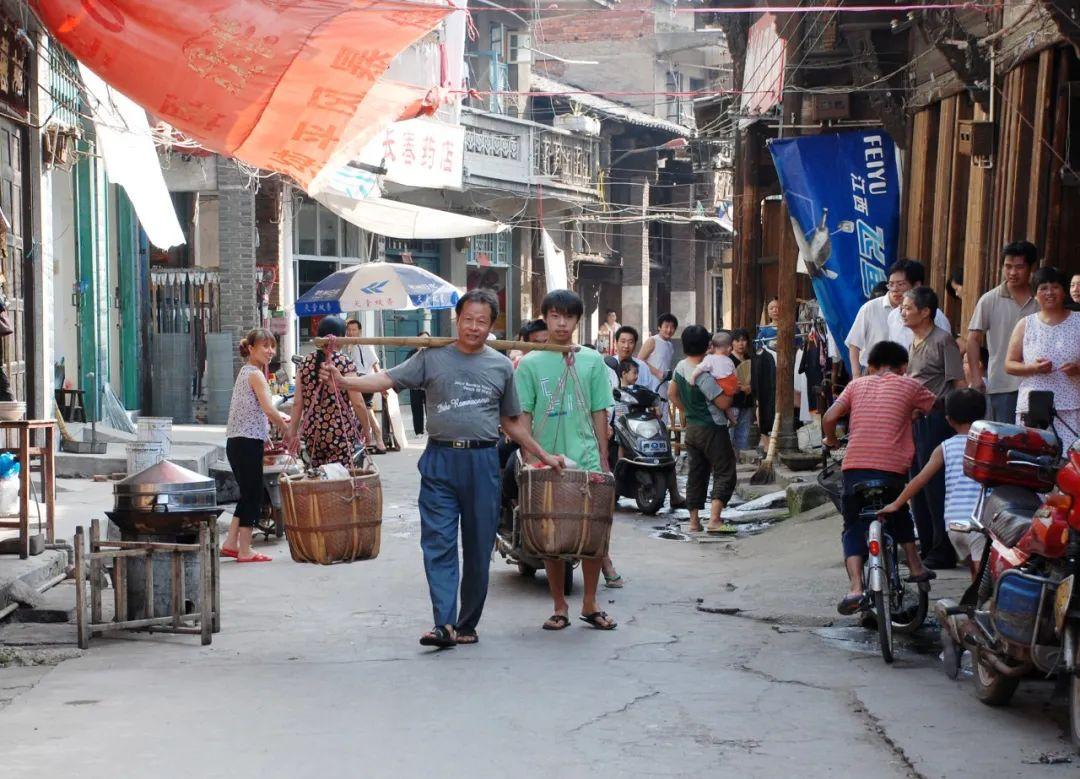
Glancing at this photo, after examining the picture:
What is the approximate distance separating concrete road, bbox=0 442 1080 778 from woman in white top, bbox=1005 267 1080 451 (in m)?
1.83

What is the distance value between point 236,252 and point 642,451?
14574 mm

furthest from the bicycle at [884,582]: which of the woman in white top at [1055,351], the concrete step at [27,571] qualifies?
the concrete step at [27,571]

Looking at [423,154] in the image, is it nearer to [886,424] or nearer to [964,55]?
[964,55]

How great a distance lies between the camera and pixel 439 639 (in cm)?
773

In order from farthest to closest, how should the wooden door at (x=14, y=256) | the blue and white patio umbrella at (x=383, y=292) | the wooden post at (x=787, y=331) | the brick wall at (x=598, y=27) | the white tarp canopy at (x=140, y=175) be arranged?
1. the brick wall at (x=598, y=27)
2. the blue and white patio umbrella at (x=383, y=292)
3. the wooden post at (x=787, y=331)
4. the white tarp canopy at (x=140, y=175)
5. the wooden door at (x=14, y=256)

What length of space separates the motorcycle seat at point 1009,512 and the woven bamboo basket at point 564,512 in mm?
2081

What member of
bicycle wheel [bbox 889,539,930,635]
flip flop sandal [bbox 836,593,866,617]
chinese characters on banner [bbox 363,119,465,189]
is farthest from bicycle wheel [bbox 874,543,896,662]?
chinese characters on banner [bbox 363,119,465,189]

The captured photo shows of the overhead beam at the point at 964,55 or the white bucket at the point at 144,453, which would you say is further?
the white bucket at the point at 144,453

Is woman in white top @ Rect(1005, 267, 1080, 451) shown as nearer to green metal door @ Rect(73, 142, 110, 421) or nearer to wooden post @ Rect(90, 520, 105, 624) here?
wooden post @ Rect(90, 520, 105, 624)

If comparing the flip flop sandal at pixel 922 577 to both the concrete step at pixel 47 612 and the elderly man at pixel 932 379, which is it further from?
the concrete step at pixel 47 612

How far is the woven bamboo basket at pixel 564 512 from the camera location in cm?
781

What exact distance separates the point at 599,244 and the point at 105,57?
115 ft

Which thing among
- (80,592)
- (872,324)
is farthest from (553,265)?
(80,592)

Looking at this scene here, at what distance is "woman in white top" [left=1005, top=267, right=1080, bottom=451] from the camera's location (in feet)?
28.8
